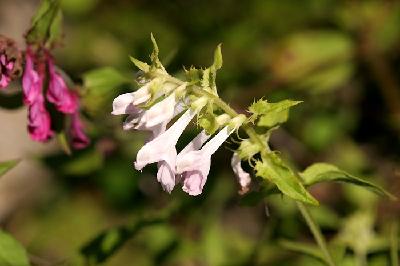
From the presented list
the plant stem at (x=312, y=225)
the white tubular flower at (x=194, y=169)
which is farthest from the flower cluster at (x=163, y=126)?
the plant stem at (x=312, y=225)

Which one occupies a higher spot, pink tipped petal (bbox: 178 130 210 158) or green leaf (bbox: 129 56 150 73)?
green leaf (bbox: 129 56 150 73)

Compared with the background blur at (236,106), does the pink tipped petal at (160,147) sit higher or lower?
higher

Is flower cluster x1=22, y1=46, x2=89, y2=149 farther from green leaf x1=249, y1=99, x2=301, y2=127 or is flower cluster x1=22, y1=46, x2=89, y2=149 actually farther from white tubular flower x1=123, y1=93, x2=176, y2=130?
green leaf x1=249, y1=99, x2=301, y2=127

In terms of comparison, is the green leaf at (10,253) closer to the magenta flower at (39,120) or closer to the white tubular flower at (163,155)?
the magenta flower at (39,120)

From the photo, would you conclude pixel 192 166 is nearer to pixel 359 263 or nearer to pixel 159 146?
pixel 159 146

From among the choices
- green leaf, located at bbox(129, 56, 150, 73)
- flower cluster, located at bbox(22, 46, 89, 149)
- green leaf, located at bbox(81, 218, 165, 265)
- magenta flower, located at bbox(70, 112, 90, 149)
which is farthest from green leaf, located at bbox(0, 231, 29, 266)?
green leaf, located at bbox(129, 56, 150, 73)

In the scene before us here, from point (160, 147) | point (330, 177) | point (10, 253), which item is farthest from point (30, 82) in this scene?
point (330, 177)
